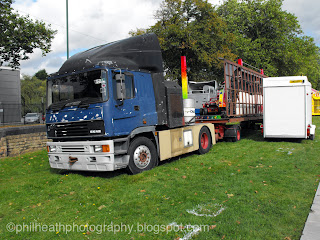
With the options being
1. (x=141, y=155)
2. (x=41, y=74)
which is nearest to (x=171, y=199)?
(x=141, y=155)

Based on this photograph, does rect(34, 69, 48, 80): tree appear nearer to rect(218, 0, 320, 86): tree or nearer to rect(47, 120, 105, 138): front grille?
rect(218, 0, 320, 86): tree

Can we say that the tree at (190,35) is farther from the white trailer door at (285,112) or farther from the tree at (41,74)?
the tree at (41,74)

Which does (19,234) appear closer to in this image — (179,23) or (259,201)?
(259,201)

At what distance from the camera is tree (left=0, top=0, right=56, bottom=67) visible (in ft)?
51.0

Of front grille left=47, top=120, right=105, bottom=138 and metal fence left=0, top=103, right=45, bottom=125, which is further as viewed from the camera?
metal fence left=0, top=103, right=45, bottom=125

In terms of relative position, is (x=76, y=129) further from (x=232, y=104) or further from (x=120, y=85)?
(x=232, y=104)

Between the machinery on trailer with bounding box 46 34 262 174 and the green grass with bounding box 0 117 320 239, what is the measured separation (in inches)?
22.0

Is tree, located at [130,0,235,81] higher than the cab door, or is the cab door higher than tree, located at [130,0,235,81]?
tree, located at [130,0,235,81]

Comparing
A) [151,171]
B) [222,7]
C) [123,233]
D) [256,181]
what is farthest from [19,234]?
[222,7]

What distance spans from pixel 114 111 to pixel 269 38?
3042 cm

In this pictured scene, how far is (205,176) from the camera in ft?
23.0

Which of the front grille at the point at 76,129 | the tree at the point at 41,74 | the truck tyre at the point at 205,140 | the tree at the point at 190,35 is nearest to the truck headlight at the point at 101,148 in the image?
the front grille at the point at 76,129

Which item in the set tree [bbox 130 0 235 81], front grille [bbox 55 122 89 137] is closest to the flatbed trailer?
front grille [bbox 55 122 89 137]

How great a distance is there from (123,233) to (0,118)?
77.9ft
